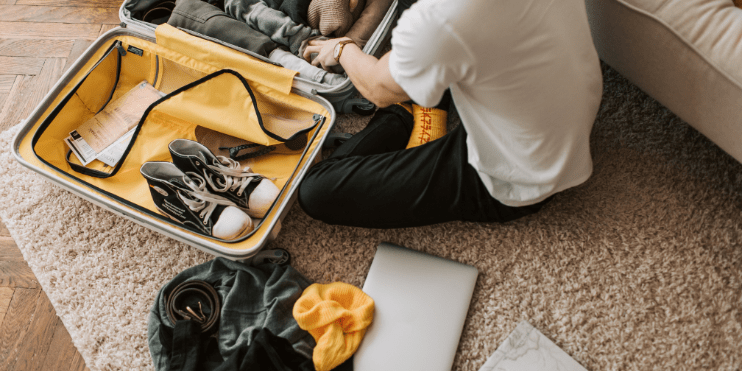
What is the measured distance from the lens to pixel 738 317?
1.02 metres

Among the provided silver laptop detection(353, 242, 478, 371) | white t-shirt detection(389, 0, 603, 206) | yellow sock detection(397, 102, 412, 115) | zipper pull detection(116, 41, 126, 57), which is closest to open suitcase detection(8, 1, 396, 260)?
zipper pull detection(116, 41, 126, 57)

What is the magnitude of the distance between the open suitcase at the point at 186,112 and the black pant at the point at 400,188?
76mm

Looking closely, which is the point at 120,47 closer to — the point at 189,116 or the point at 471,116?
the point at 189,116

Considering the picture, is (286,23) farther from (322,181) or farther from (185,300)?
(185,300)

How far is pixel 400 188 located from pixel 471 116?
0.29 metres

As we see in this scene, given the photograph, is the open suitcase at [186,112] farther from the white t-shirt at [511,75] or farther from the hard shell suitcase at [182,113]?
the white t-shirt at [511,75]

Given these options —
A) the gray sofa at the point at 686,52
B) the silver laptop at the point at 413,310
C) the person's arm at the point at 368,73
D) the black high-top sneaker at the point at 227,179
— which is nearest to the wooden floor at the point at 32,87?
the black high-top sneaker at the point at 227,179

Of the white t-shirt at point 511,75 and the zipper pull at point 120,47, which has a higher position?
the white t-shirt at point 511,75

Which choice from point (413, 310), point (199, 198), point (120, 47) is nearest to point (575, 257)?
point (413, 310)

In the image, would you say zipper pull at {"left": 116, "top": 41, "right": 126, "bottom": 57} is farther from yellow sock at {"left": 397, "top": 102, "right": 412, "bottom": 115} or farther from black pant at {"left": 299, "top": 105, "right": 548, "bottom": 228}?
yellow sock at {"left": 397, "top": 102, "right": 412, "bottom": 115}

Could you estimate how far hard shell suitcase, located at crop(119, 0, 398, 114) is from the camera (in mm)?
1106

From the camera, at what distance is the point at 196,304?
1.05 meters

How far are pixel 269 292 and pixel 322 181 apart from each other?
29cm

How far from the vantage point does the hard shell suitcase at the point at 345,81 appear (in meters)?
1.11
